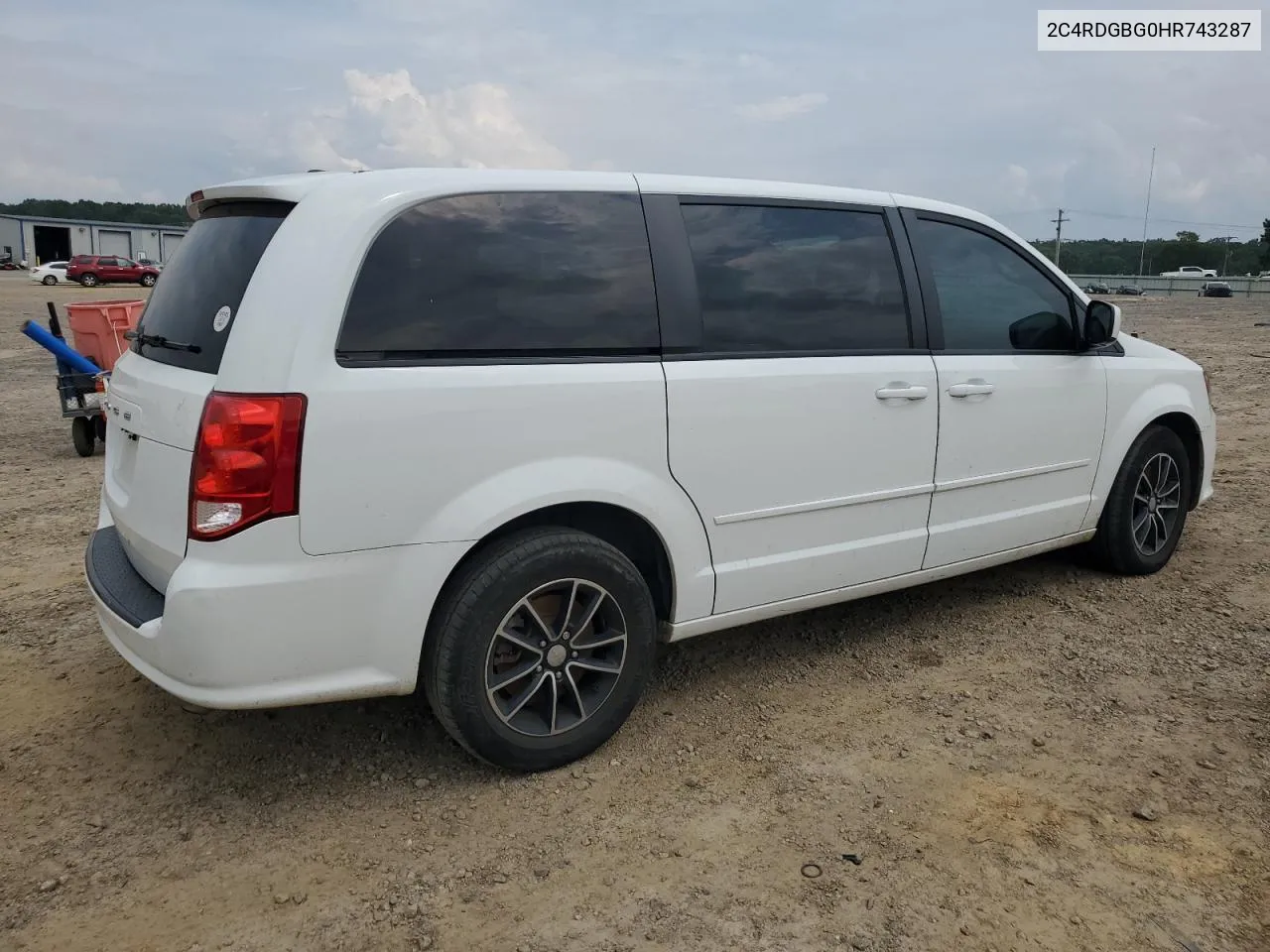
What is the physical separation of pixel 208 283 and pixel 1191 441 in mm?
4801

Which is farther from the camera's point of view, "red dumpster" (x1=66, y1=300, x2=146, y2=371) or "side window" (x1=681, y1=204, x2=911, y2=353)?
"red dumpster" (x1=66, y1=300, x2=146, y2=371)

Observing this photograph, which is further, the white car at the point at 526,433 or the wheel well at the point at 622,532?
the wheel well at the point at 622,532

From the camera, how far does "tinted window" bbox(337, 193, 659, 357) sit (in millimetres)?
2736

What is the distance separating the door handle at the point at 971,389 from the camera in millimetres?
3844

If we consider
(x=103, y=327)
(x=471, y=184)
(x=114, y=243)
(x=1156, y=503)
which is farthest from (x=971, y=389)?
(x=114, y=243)

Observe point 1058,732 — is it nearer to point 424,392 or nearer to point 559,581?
point 559,581

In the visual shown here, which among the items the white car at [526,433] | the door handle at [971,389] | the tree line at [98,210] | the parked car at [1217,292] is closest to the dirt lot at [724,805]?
the white car at [526,433]

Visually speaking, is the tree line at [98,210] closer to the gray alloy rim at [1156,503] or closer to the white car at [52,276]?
the white car at [52,276]

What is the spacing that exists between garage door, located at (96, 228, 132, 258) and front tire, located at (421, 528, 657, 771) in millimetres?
73305

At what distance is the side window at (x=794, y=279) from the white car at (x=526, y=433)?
0.04 feet

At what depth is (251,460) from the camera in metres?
2.52

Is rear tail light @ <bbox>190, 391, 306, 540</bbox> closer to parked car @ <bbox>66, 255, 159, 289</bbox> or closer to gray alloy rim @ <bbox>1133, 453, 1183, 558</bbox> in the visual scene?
gray alloy rim @ <bbox>1133, 453, 1183, 558</bbox>

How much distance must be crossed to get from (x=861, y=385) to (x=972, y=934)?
1895 mm

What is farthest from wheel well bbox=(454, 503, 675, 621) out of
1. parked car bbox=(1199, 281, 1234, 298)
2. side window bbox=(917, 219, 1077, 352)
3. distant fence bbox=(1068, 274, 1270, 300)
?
distant fence bbox=(1068, 274, 1270, 300)
